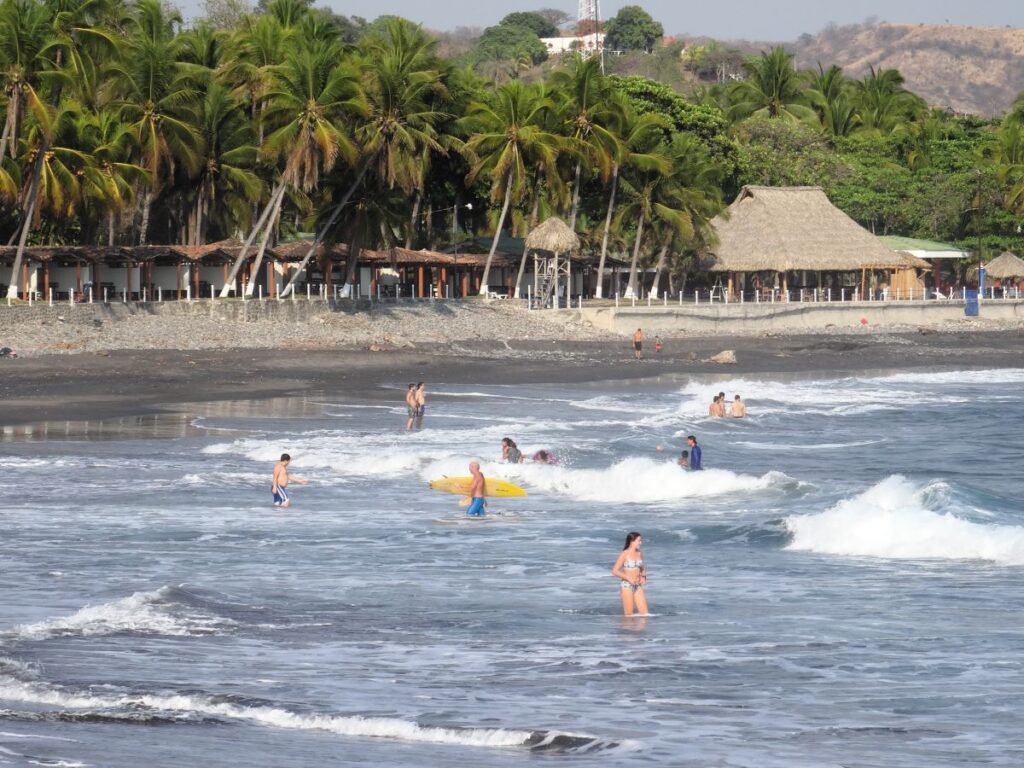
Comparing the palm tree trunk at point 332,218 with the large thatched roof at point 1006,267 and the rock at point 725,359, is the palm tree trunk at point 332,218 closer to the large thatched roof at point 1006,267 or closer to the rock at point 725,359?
the rock at point 725,359

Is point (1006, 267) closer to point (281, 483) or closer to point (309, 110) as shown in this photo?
point (309, 110)

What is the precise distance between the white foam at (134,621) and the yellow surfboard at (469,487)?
8161 mm

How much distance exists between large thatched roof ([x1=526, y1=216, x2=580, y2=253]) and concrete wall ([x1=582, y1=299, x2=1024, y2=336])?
2280mm

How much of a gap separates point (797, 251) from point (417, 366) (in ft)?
86.7

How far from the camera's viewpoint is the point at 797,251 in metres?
63.7

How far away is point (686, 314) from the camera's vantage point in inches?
2186

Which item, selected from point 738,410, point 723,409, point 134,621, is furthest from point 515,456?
point 134,621

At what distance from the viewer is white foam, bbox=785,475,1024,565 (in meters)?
17.7

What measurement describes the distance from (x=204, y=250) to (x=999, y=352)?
85.9 ft

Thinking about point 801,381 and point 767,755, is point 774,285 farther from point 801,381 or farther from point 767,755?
point 767,755

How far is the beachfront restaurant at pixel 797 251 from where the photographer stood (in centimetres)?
6334

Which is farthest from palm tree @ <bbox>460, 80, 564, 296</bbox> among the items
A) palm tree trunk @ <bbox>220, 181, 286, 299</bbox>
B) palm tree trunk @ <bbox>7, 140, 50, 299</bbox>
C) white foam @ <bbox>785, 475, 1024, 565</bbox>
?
white foam @ <bbox>785, 475, 1024, 565</bbox>

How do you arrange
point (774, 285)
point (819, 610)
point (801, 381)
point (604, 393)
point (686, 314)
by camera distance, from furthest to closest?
point (774, 285)
point (686, 314)
point (801, 381)
point (604, 393)
point (819, 610)

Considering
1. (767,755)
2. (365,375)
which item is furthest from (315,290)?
(767,755)
